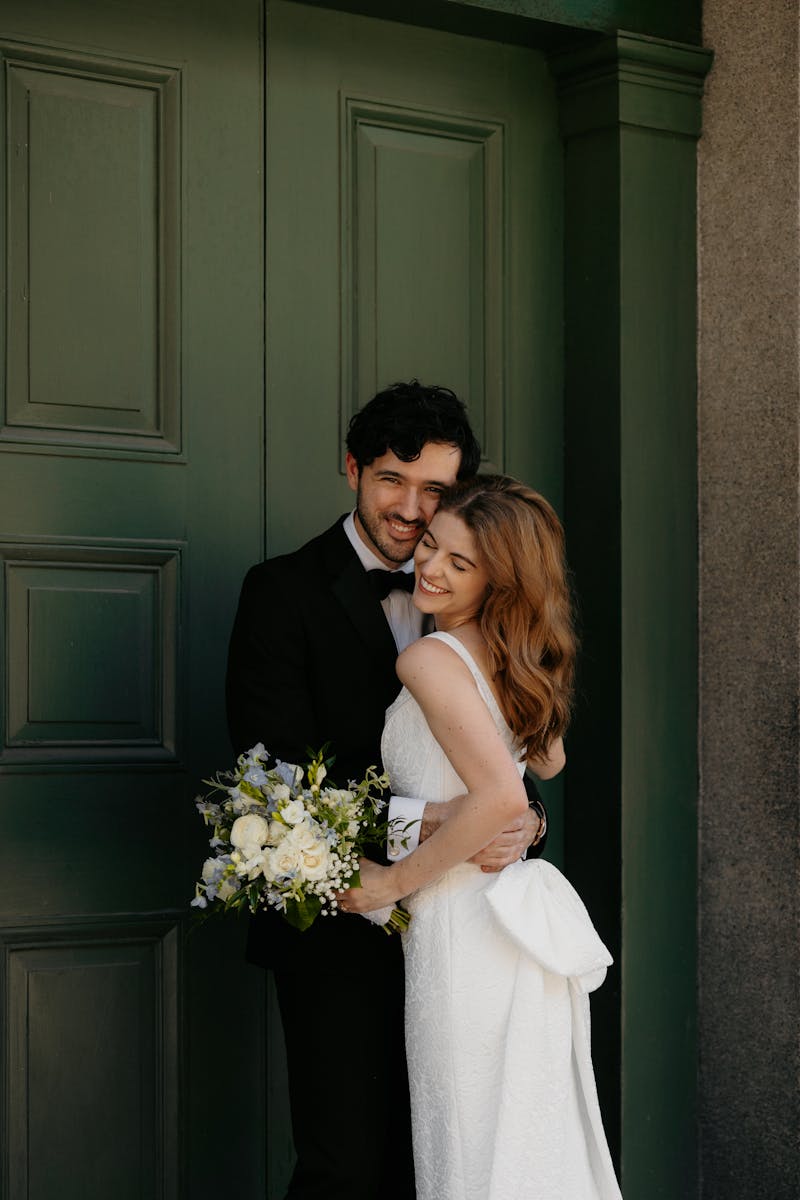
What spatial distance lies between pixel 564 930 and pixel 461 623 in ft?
2.13

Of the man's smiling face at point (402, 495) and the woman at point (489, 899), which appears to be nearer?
the woman at point (489, 899)

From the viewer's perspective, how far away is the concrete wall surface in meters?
3.93

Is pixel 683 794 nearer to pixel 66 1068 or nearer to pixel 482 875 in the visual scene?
pixel 482 875

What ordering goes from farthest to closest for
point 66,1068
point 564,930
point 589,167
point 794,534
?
point 589,167 → point 794,534 → point 66,1068 → point 564,930

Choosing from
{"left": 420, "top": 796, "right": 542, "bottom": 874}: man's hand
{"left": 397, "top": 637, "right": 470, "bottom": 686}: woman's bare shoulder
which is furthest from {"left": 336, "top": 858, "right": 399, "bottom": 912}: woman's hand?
{"left": 397, "top": 637, "right": 470, "bottom": 686}: woman's bare shoulder

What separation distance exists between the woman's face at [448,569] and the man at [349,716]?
15cm

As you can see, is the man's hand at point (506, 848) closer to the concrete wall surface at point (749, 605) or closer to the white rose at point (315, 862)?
the white rose at point (315, 862)

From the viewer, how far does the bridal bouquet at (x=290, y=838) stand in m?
2.82

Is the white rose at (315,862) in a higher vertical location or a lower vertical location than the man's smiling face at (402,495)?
lower

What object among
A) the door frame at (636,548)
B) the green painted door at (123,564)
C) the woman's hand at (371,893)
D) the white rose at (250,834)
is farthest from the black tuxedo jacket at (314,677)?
the door frame at (636,548)

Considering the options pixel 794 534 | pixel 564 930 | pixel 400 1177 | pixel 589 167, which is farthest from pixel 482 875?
pixel 589 167

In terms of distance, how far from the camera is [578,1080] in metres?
3.20

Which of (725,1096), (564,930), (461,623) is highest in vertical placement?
(461,623)

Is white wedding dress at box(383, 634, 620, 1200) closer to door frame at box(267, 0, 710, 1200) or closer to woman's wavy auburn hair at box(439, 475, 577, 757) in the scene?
woman's wavy auburn hair at box(439, 475, 577, 757)
